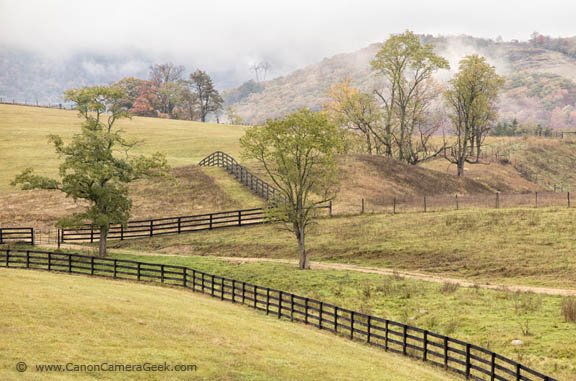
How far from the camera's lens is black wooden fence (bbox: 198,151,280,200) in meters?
73.7

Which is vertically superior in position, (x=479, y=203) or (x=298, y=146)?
(x=298, y=146)

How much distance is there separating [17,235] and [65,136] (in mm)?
45015

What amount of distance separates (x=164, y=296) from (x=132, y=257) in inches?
717

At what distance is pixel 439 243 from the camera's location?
174 feet

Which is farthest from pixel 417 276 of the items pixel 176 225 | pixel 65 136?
pixel 65 136

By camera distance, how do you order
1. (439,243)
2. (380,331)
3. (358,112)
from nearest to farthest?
1. (380,331)
2. (439,243)
3. (358,112)

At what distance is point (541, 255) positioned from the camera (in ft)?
155

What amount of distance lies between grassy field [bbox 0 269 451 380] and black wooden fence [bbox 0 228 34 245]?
952 inches

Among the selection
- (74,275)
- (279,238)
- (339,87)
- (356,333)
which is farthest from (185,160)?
(356,333)

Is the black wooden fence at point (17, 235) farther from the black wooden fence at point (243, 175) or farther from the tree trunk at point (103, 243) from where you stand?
the black wooden fence at point (243, 175)

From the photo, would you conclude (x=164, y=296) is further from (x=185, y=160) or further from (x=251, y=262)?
(x=185, y=160)

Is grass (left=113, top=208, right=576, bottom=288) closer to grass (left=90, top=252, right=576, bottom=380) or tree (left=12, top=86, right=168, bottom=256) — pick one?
grass (left=90, top=252, right=576, bottom=380)

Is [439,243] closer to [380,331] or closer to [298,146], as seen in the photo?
[298,146]

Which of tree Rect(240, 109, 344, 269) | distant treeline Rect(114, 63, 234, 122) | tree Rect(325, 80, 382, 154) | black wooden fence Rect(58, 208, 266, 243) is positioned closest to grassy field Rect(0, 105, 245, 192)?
tree Rect(325, 80, 382, 154)
